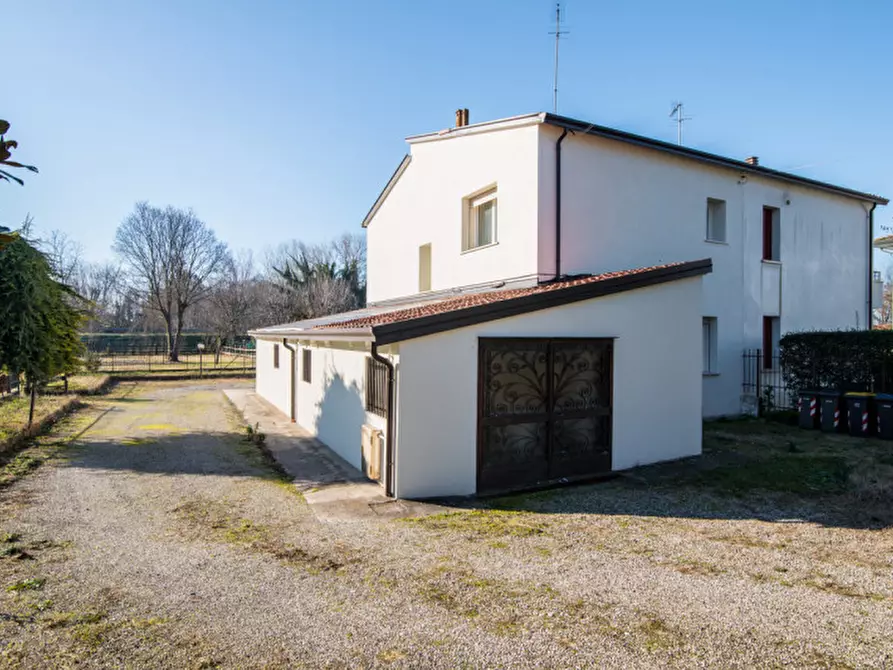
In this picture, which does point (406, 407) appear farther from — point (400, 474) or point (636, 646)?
point (636, 646)

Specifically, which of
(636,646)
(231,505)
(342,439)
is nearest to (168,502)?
(231,505)

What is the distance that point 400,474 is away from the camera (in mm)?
7258

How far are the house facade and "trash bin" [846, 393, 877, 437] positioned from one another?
2803 millimetres

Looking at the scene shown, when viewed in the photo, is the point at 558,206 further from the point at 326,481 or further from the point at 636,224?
the point at 326,481

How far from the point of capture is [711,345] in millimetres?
14156

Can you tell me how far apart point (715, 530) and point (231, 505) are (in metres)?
6.30

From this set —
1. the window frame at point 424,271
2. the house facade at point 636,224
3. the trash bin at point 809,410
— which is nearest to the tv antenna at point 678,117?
the house facade at point 636,224

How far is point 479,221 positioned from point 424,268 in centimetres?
354

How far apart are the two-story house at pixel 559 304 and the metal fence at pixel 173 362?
467 inches

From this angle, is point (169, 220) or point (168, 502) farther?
point (169, 220)

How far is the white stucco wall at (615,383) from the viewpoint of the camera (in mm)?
7293

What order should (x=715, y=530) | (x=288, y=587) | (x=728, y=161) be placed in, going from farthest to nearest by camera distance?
(x=728, y=161)
(x=715, y=530)
(x=288, y=587)

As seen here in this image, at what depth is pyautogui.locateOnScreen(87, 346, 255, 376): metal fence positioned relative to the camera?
29281 mm

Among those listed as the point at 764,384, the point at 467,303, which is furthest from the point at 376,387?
the point at 764,384
